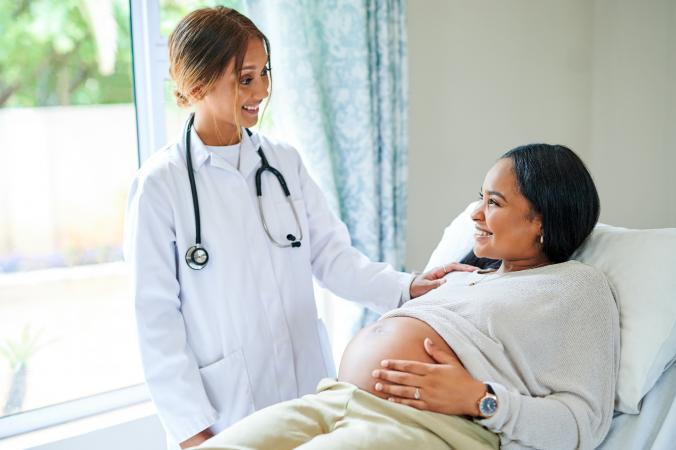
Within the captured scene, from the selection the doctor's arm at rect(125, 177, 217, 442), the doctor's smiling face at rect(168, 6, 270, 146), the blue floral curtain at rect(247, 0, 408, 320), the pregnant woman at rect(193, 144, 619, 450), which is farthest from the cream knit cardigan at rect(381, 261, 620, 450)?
the blue floral curtain at rect(247, 0, 408, 320)

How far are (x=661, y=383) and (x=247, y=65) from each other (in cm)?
120

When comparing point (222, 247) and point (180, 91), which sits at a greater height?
point (180, 91)

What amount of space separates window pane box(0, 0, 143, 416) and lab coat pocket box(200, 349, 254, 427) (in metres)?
1.11

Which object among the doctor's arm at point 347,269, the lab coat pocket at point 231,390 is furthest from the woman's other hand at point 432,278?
the lab coat pocket at point 231,390

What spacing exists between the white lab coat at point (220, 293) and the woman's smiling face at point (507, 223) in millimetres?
471

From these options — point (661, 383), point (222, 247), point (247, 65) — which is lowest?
point (661, 383)

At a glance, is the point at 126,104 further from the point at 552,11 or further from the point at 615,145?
the point at 615,145

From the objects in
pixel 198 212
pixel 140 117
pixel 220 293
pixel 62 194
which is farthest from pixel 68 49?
pixel 220 293

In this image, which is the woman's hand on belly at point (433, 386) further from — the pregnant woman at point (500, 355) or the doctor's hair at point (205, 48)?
the doctor's hair at point (205, 48)

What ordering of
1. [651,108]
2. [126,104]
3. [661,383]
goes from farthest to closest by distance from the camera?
[651,108], [126,104], [661,383]

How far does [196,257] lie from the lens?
60.9 inches

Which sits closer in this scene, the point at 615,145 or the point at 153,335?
the point at 153,335

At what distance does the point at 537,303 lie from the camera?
1451 millimetres

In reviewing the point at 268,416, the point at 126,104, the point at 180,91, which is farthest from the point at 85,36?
the point at 268,416
